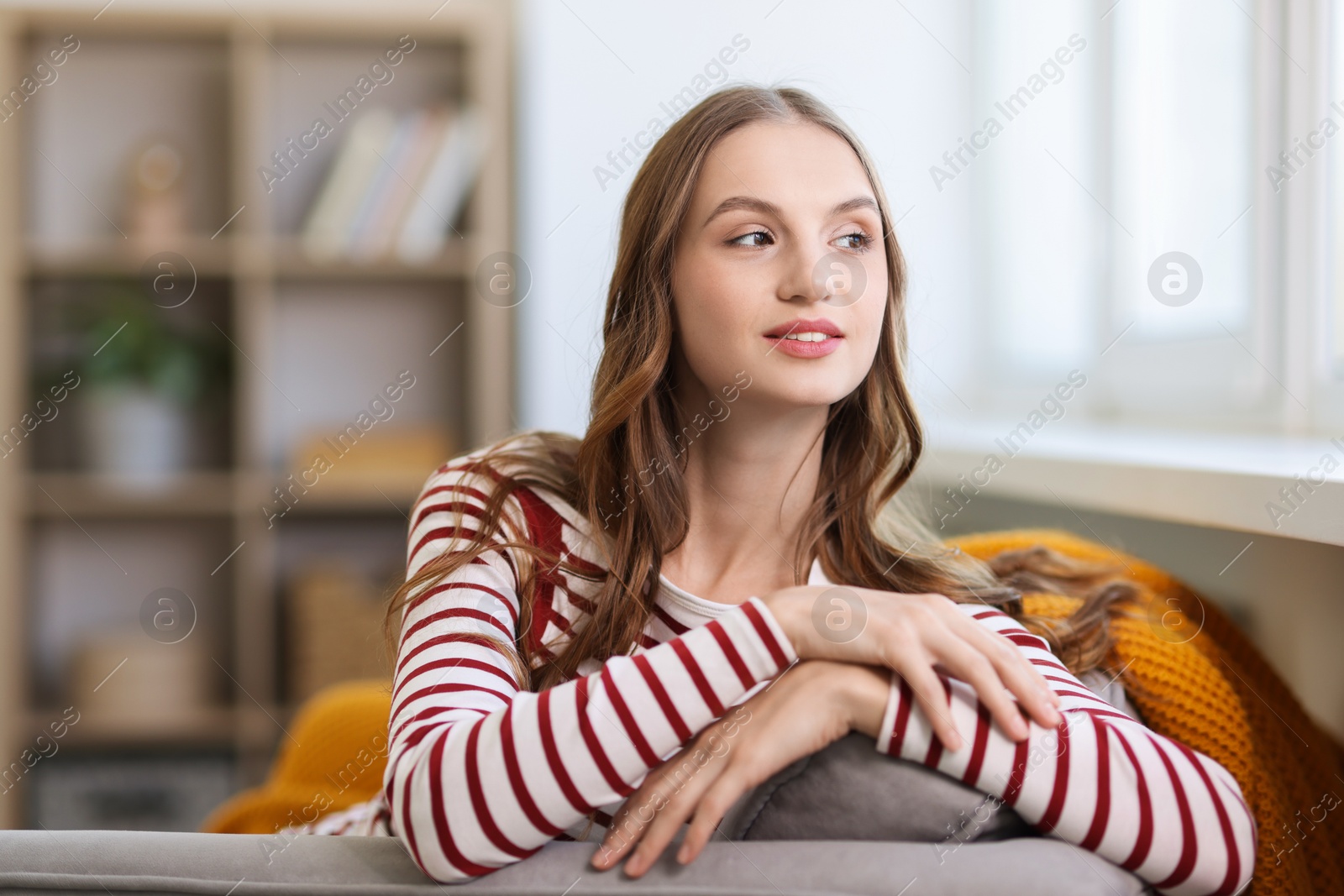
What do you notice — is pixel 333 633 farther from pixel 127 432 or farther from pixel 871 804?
pixel 871 804

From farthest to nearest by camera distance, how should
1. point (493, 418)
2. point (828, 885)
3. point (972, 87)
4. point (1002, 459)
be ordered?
point (493, 418) < point (972, 87) < point (1002, 459) < point (828, 885)

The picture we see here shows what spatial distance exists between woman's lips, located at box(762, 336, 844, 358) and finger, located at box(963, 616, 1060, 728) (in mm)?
→ 300

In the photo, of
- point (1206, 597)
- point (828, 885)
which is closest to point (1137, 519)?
point (1206, 597)

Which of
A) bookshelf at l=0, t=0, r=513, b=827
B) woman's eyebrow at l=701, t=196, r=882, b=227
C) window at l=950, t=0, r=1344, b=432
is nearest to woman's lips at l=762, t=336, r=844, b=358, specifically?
woman's eyebrow at l=701, t=196, r=882, b=227

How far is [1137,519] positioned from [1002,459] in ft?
0.97

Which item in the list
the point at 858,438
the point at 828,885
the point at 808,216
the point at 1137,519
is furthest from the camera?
the point at 1137,519

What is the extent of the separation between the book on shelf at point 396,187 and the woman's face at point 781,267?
Result: 175 cm

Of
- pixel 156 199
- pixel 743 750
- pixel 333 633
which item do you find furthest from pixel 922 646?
pixel 156 199

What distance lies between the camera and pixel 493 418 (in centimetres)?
278

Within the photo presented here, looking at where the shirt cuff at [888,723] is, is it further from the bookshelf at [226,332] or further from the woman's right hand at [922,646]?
the bookshelf at [226,332]

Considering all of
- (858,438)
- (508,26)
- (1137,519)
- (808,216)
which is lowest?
(1137,519)

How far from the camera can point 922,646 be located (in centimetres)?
86

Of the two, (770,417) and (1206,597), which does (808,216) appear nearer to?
(770,417)

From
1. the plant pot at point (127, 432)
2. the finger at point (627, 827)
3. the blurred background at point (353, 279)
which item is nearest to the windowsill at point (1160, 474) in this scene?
the blurred background at point (353, 279)
